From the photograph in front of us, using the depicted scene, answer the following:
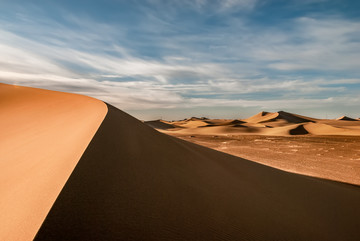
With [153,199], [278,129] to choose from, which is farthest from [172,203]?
[278,129]

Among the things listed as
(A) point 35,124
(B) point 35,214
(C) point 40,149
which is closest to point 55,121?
(A) point 35,124

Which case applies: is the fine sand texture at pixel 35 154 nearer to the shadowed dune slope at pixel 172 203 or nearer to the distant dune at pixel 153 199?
the distant dune at pixel 153 199

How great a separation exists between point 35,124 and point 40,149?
187 cm

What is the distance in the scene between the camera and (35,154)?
276 centimetres

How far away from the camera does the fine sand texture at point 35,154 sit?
1.53 metres

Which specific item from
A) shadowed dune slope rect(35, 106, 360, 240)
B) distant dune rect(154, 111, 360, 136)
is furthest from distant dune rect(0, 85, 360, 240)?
distant dune rect(154, 111, 360, 136)

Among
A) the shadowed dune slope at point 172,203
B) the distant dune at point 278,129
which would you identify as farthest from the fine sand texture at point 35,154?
the distant dune at point 278,129

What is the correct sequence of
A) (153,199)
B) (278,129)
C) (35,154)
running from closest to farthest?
(153,199) < (35,154) < (278,129)

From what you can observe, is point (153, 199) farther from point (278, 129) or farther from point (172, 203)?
point (278, 129)

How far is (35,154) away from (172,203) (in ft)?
6.68

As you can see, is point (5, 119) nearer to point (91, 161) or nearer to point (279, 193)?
point (91, 161)

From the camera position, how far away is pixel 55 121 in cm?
438

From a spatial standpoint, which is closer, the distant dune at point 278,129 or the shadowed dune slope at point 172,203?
the shadowed dune slope at point 172,203

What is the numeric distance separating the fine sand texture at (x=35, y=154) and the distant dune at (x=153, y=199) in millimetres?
17
